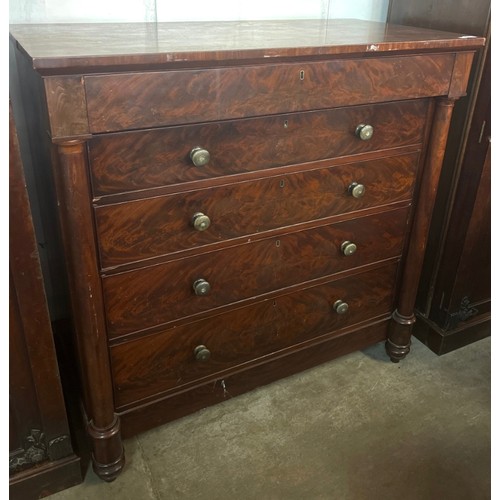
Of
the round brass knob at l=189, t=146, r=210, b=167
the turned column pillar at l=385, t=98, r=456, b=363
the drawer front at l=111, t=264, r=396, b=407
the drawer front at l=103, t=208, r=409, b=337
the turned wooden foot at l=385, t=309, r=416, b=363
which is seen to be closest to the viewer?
the round brass knob at l=189, t=146, r=210, b=167

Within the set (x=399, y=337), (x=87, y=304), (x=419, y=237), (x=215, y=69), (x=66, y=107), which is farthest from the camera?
(x=399, y=337)

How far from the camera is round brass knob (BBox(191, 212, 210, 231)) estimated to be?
4.17 ft

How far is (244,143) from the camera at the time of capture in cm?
127

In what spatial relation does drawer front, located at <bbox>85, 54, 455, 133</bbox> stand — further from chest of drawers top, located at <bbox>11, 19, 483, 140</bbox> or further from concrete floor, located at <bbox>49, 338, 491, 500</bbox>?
concrete floor, located at <bbox>49, 338, 491, 500</bbox>

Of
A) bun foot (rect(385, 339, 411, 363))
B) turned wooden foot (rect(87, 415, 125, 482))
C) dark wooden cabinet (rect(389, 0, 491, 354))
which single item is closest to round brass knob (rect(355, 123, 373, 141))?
dark wooden cabinet (rect(389, 0, 491, 354))

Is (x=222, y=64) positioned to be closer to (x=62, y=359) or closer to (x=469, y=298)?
(x=62, y=359)

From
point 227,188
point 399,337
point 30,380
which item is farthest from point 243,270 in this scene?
point 399,337

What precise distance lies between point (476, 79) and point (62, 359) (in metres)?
1.58

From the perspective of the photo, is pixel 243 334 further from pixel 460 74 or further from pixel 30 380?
pixel 460 74

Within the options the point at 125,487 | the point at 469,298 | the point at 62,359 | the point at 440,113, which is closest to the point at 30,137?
the point at 62,359

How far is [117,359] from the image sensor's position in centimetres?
136

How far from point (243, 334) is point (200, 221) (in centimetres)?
44

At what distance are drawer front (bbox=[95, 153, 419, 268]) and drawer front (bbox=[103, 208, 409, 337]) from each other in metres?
0.05

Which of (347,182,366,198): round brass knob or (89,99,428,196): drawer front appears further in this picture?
(347,182,366,198): round brass knob
